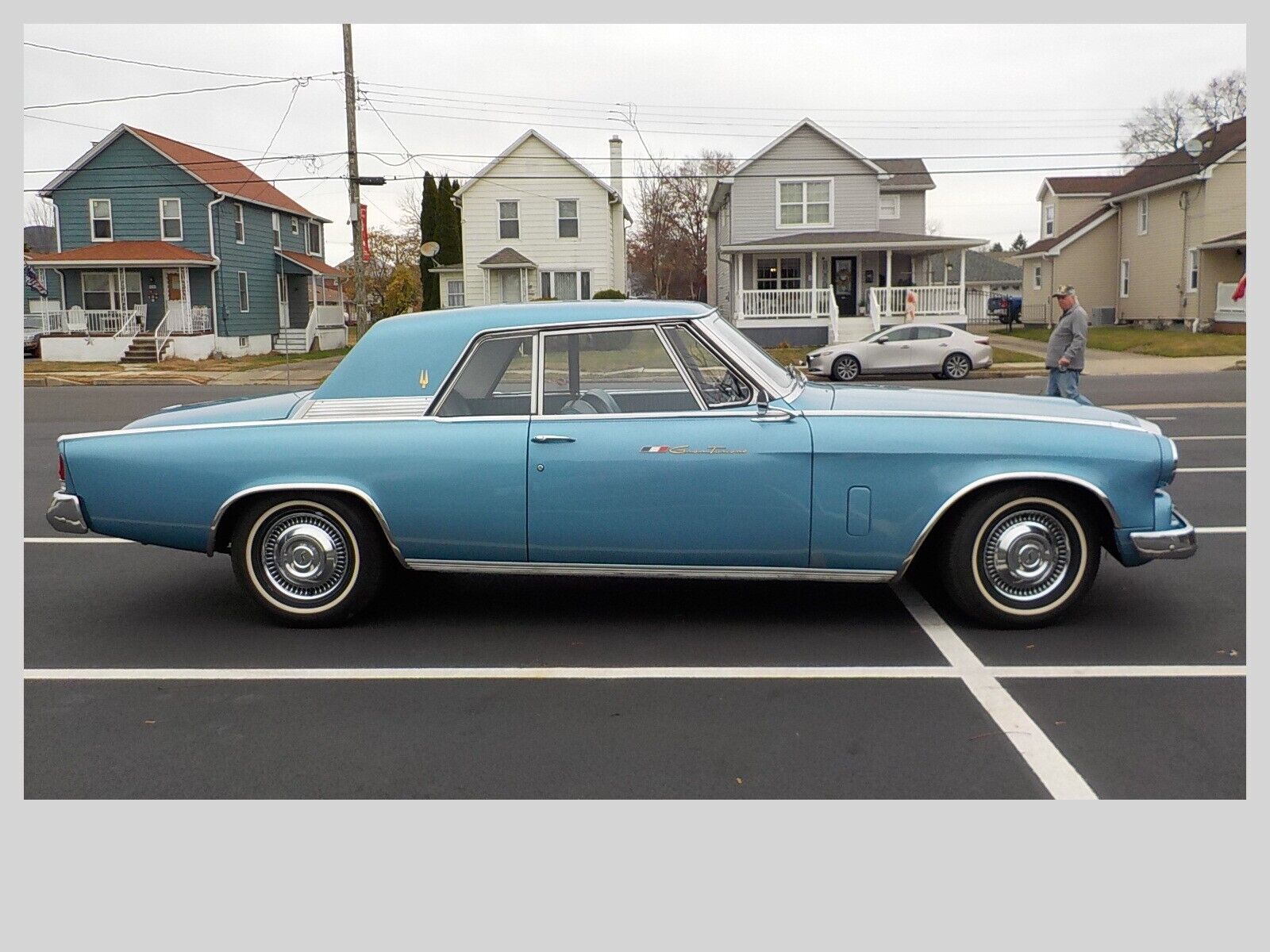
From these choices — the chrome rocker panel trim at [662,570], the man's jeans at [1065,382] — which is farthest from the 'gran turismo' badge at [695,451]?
the man's jeans at [1065,382]

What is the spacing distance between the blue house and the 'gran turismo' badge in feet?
116

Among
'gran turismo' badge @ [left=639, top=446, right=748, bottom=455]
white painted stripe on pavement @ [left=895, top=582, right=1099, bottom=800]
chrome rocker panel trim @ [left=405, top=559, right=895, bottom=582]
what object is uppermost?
'gran turismo' badge @ [left=639, top=446, right=748, bottom=455]

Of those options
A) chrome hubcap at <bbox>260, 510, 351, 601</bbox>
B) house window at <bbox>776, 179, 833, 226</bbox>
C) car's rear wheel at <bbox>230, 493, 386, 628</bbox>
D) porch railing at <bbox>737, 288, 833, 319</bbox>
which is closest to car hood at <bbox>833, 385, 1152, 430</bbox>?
car's rear wheel at <bbox>230, 493, 386, 628</bbox>

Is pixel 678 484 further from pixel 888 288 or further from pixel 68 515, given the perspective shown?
pixel 888 288

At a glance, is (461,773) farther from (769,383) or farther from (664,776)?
(769,383)

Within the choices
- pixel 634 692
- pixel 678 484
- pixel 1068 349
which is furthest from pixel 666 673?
pixel 1068 349

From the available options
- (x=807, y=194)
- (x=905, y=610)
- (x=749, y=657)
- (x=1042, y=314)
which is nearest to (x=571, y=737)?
(x=749, y=657)

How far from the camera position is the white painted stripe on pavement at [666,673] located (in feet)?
17.5

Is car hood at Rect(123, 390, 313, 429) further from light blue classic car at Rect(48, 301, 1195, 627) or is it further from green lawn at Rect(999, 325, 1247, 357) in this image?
green lawn at Rect(999, 325, 1247, 357)

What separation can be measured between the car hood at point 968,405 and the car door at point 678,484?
1.67 feet

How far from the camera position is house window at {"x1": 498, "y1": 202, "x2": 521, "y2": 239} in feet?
140

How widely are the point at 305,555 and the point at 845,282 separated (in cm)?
3620

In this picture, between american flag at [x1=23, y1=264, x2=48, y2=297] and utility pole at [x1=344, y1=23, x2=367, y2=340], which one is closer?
utility pole at [x1=344, y1=23, x2=367, y2=340]

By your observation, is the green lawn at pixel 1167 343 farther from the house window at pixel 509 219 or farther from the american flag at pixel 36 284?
the american flag at pixel 36 284
